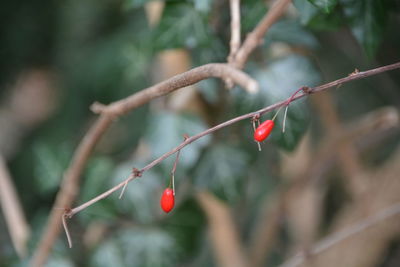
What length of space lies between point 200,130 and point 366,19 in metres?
0.33

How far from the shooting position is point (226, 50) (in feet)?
2.56

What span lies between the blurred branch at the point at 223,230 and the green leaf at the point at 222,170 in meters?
0.17

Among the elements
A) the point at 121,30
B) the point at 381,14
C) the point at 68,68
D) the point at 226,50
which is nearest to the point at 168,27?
the point at 226,50

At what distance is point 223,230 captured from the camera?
3.40 feet

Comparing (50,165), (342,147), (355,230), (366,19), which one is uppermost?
(50,165)

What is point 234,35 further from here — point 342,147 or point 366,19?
point 342,147

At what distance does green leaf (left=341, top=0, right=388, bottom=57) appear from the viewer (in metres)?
0.62

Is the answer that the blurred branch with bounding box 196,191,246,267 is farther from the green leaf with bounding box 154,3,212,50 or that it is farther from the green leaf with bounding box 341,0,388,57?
the green leaf with bounding box 341,0,388,57

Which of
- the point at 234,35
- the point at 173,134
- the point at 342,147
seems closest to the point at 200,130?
the point at 173,134

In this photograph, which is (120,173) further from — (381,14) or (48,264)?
(381,14)

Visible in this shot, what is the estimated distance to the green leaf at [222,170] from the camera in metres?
0.85

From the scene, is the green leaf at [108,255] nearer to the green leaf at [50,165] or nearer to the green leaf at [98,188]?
the green leaf at [98,188]

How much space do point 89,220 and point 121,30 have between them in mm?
806

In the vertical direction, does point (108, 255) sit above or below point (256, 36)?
below
